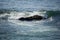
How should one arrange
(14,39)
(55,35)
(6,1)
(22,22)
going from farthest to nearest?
(6,1), (22,22), (55,35), (14,39)

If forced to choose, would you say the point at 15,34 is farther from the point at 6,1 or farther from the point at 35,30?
the point at 6,1

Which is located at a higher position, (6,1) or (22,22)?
(6,1)

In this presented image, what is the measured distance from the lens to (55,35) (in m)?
15.0

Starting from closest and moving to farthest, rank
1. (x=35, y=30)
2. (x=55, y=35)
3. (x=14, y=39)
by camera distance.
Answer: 1. (x=14, y=39)
2. (x=55, y=35)
3. (x=35, y=30)

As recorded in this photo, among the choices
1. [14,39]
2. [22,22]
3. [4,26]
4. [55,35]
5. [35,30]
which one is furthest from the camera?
[22,22]

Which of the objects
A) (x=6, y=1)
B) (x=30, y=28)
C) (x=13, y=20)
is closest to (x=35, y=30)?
(x=30, y=28)

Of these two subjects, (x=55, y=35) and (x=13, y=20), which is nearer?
(x=55, y=35)

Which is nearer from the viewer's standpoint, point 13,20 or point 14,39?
point 14,39

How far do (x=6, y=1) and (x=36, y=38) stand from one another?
1903 centimetres

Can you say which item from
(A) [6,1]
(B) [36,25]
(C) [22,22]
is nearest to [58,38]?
(B) [36,25]

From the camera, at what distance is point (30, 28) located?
1666 centimetres

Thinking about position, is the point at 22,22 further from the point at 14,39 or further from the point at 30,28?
the point at 14,39

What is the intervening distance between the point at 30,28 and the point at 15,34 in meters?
1.75

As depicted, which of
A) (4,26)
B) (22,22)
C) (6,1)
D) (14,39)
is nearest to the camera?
(14,39)
